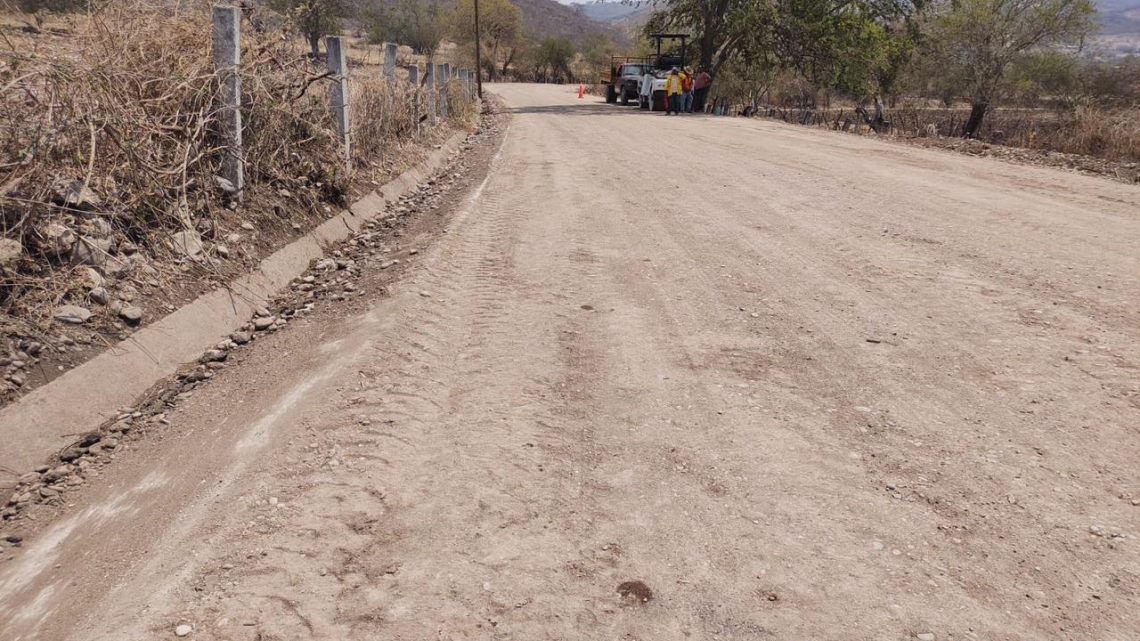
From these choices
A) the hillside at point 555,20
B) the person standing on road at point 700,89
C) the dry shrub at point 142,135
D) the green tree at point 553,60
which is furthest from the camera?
the hillside at point 555,20

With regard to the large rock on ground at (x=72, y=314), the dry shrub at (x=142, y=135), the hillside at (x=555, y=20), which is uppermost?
the hillside at (x=555, y=20)

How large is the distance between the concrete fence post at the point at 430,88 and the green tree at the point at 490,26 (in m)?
51.5

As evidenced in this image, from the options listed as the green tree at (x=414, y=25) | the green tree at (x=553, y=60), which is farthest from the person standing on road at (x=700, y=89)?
the green tree at (x=414, y=25)

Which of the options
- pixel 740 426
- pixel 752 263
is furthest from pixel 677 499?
pixel 752 263

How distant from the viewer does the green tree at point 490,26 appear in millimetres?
63219

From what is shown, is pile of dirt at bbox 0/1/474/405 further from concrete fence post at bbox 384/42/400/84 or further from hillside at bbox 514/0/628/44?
hillside at bbox 514/0/628/44

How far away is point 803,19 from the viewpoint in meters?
26.7

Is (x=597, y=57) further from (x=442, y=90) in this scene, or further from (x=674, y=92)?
(x=442, y=90)

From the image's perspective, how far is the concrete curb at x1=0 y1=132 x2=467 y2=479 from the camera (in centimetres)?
323

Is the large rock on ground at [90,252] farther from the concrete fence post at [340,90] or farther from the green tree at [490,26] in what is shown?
the green tree at [490,26]

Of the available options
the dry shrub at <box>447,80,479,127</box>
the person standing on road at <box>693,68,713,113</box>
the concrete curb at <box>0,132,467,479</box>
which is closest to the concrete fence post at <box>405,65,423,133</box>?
the dry shrub at <box>447,80,479,127</box>

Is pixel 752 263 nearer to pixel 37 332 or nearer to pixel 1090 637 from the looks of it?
pixel 1090 637

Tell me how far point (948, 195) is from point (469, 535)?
7.65 meters

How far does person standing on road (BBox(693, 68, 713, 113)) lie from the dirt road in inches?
890
